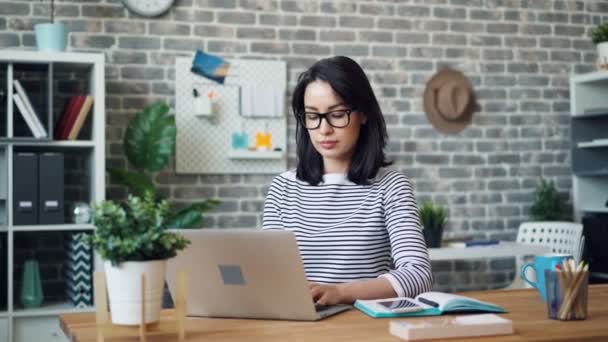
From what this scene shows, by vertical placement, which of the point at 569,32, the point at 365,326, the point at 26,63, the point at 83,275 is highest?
the point at 569,32

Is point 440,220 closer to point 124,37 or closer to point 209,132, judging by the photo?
point 209,132

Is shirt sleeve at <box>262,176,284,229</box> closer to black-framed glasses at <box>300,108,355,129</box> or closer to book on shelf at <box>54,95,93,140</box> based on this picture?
black-framed glasses at <box>300,108,355,129</box>

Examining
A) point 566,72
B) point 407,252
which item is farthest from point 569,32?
point 407,252

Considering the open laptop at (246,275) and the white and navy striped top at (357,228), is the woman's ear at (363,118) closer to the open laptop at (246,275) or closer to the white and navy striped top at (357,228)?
the white and navy striped top at (357,228)

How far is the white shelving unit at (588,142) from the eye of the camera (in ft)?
17.6

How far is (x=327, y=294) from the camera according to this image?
1.98 metres

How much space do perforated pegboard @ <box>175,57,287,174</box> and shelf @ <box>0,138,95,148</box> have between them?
639 mm

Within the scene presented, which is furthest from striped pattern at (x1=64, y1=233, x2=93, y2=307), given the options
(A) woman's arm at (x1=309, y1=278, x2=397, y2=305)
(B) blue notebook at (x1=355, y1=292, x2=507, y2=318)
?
(B) blue notebook at (x1=355, y1=292, x2=507, y2=318)

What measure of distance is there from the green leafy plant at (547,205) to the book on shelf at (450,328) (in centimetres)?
371

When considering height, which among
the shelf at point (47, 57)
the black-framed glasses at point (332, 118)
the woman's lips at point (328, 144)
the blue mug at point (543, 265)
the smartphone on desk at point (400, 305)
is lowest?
the smartphone on desk at point (400, 305)

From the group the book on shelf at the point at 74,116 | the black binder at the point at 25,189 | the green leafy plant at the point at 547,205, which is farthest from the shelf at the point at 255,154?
the green leafy plant at the point at 547,205

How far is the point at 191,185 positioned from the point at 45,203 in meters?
0.89

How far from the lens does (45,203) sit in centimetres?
398

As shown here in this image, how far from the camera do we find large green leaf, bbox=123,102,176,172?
429 cm
